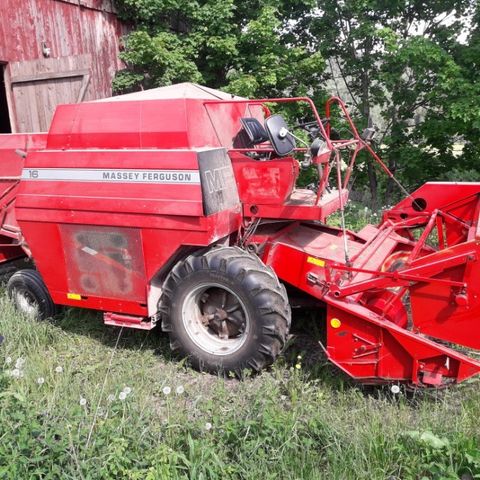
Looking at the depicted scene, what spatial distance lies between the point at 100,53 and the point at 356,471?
7318 mm

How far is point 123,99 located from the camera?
156 inches

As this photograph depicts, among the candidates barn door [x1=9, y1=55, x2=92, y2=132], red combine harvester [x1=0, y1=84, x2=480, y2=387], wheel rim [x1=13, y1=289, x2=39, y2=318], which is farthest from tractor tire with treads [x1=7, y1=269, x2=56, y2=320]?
barn door [x1=9, y1=55, x2=92, y2=132]

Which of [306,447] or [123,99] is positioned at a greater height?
[123,99]

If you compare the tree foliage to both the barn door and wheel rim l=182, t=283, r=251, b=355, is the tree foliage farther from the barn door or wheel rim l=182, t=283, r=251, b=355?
wheel rim l=182, t=283, r=251, b=355

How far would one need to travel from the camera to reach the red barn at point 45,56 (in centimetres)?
682

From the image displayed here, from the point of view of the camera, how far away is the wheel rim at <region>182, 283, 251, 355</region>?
12.0ft

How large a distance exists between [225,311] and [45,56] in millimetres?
5354

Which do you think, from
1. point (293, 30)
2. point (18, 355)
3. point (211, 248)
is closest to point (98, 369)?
point (18, 355)

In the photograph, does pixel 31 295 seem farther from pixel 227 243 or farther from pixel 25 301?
pixel 227 243

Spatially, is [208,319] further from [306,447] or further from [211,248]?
[306,447]

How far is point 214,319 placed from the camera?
12.3 feet

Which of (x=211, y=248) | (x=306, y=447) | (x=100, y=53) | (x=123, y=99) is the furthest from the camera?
(x=100, y=53)

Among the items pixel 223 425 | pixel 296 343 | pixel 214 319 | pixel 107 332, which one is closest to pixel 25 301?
pixel 107 332

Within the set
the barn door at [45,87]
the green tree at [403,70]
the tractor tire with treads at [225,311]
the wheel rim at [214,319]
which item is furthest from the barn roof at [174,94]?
the green tree at [403,70]
